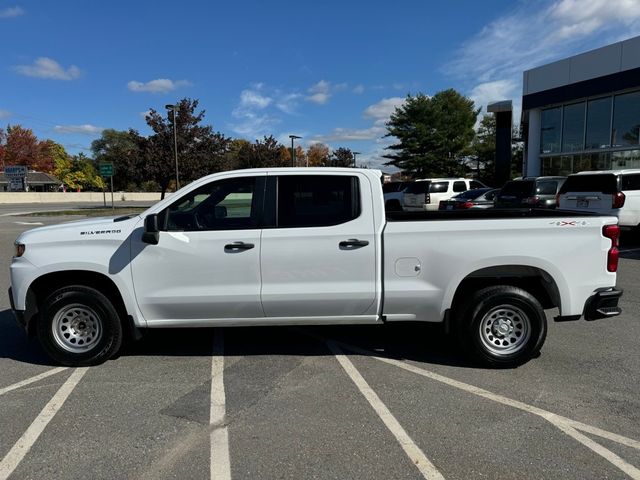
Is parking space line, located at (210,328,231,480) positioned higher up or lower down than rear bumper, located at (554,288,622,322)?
lower down

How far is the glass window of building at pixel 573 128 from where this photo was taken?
24.5 meters

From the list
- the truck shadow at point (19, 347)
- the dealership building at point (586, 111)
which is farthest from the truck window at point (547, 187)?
the truck shadow at point (19, 347)

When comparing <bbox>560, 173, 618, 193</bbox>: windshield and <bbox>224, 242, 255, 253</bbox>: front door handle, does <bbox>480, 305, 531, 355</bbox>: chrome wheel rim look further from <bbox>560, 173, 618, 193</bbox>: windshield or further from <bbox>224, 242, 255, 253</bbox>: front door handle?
<bbox>560, 173, 618, 193</bbox>: windshield

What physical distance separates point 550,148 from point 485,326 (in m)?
25.0

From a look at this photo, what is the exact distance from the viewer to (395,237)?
458cm

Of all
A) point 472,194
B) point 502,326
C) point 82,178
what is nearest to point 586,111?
point 472,194

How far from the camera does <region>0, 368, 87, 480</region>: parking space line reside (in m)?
3.17

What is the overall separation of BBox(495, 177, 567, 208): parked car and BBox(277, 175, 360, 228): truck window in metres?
11.5

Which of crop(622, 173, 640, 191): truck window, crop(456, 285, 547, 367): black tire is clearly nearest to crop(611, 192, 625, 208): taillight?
crop(622, 173, 640, 191): truck window

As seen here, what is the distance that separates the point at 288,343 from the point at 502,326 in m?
2.21

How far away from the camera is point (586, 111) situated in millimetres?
24203

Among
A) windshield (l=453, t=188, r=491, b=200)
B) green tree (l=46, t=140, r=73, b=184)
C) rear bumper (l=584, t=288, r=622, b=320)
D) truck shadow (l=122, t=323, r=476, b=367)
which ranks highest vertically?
green tree (l=46, t=140, r=73, b=184)

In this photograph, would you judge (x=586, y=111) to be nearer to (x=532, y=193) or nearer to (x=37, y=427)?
(x=532, y=193)

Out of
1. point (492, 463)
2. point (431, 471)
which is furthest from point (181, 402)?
point (492, 463)
